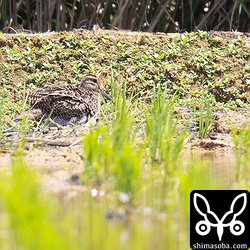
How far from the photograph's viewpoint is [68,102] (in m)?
8.80

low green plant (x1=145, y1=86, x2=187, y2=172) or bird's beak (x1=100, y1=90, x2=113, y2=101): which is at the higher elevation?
bird's beak (x1=100, y1=90, x2=113, y2=101)

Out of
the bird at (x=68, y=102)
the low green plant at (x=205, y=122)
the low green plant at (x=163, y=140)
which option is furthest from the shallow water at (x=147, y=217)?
the bird at (x=68, y=102)

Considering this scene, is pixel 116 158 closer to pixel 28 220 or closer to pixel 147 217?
pixel 147 217

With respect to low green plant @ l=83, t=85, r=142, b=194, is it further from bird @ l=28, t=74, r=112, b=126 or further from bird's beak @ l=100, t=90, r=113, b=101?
bird's beak @ l=100, t=90, r=113, b=101

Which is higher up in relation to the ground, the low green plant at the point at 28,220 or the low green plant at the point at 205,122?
the low green plant at the point at 205,122

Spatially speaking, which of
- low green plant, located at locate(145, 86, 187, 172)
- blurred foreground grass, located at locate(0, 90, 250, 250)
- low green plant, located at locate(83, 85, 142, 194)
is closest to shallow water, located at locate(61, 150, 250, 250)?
blurred foreground grass, located at locate(0, 90, 250, 250)

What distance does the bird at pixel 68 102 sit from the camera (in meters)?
8.70

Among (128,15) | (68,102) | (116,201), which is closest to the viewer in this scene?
(116,201)

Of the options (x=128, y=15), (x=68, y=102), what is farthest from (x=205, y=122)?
(x=128, y=15)

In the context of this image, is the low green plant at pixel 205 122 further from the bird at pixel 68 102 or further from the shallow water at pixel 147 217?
the shallow water at pixel 147 217

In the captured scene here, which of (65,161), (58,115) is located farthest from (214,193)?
(58,115)

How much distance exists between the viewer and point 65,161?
6.86 m

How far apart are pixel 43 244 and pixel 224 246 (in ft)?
4.06

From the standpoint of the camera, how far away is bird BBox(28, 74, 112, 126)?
28.6ft
